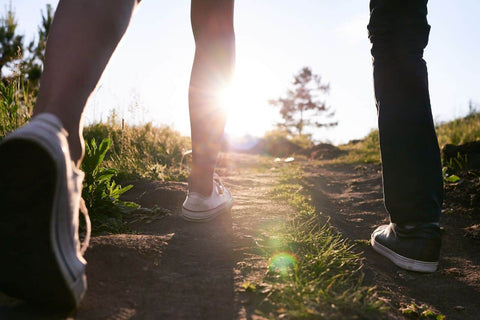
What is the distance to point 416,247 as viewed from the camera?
5.81 feet

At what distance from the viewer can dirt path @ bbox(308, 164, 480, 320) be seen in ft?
5.29

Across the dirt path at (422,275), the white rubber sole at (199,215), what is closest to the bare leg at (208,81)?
the white rubber sole at (199,215)

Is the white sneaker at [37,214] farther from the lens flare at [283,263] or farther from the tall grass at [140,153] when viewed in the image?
the tall grass at [140,153]

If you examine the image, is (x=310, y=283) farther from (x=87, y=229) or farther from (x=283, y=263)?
(x=87, y=229)

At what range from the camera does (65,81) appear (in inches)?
42.8

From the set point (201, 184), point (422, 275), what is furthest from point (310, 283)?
point (201, 184)

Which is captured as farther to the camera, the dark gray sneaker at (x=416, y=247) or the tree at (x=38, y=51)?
the tree at (x=38, y=51)

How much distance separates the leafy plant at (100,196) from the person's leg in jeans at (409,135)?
4.88ft

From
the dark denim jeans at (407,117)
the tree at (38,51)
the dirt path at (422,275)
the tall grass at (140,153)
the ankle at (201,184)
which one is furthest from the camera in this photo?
the tree at (38,51)

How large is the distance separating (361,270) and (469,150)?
3362 millimetres

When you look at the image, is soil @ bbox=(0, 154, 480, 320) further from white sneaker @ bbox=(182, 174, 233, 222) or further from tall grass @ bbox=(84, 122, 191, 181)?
tall grass @ bbox=(84, 122, 191, 181)

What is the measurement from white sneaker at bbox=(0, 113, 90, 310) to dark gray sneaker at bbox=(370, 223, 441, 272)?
147cm

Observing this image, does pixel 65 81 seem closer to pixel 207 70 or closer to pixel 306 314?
pixel 306 314

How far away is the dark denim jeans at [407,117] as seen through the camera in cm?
175
